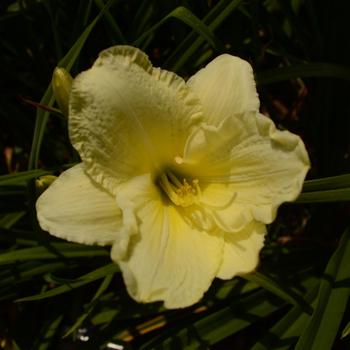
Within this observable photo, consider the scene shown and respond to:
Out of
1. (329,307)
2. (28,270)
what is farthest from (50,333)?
(329,307)

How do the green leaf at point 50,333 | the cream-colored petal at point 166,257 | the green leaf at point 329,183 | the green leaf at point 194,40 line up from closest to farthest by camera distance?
the cream-colored petal at point 166,257
the green leaf at point 329,183
the green leaf at point 194,40
the green leaf at point 50,333

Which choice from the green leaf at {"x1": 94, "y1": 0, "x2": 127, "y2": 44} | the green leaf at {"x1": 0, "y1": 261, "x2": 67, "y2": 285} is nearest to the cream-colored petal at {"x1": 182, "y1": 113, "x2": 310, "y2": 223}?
the green leaf at {"x1": 94, "y1": 0, "x2": 127, "y2": 44}

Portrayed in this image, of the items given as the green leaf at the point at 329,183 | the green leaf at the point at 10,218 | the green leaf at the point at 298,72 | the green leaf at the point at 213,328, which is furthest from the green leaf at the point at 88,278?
the green leaf at the point at 298,72

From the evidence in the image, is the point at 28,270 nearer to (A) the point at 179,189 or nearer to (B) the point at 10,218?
(B) the point at 10,218

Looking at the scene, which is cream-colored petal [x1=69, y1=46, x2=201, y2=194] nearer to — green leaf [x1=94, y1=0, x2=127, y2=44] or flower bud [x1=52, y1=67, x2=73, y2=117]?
flower bud [x1=52, y1=67, x2=73, y2=117]

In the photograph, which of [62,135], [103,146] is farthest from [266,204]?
[62,135]

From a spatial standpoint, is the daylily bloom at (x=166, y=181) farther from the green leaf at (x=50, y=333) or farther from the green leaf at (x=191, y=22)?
the green leaf at (x=50, y=333)
